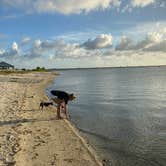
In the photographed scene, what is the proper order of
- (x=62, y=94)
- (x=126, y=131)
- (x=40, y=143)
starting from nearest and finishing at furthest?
(x=40, y=143) → (x=126, y=131) → (x=62, y=94)

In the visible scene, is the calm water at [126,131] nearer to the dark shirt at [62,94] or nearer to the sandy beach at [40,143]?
the sandy beach at [40,143]

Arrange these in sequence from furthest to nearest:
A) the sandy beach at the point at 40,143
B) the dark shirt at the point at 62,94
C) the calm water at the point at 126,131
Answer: the dark shirt at the point at 62,94
the calm water at the point at 126,131
the sandy beach at the point at 40,143

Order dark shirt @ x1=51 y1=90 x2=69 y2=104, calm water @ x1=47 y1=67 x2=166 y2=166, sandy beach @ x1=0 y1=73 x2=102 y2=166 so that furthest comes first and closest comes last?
dark shirt @ x1=51 y1=90 x2=69 y2=104 < calm water @ x1=47 y1=67 x2=166 y2=166 < sandy beach @ x1=0 y1=73 x2=102 y2=166

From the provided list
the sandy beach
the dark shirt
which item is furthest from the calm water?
the dark shirt

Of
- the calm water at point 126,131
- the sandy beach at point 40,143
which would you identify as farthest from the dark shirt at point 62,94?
the calm water at point 126,131

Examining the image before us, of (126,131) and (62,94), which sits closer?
(126,131)

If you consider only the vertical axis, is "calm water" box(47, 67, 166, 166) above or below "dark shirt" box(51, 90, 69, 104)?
below

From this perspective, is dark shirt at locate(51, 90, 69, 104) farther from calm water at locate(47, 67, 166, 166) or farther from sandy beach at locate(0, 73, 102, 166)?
calm water at locate(47, 67, 166, 166)

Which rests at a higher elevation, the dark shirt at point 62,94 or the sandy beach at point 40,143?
the dark shirt at point 62,94

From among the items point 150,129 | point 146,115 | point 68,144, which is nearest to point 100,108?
point 146,115

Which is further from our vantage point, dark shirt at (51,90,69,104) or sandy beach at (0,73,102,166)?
dark shirt at (51,90,69,104)

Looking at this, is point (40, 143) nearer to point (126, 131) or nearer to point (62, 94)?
point (126, 131)

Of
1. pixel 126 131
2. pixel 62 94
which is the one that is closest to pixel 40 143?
pixel 126 131

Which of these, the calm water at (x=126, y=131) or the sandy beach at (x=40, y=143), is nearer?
the sandy beach at (x=40, y=143)
